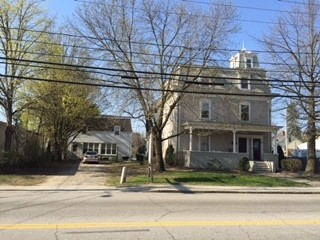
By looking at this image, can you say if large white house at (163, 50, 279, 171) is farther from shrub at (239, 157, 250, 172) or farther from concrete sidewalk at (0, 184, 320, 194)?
concrete sidewalk at (0, 184, 320, 194)

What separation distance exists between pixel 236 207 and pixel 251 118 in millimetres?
26997

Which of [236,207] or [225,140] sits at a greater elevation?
[225,140]

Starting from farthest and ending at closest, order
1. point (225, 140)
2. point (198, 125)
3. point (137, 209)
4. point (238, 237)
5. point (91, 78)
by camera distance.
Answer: point (225, 140)
point (198, 125)
point (91, 78)
point (137, 209)
point (238, 237)

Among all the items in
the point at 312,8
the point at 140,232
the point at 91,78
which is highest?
the point at 312,8

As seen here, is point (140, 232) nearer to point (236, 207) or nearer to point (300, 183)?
point (236, 207)

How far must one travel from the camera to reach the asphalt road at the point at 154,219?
8.31 meters

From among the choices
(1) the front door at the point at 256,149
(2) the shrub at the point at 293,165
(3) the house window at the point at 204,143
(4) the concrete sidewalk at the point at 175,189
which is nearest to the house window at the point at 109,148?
(3) the house window at the point at 204,143

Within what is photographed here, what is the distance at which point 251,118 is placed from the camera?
38875 millimetres

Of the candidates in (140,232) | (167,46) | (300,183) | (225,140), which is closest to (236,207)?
(140,232)

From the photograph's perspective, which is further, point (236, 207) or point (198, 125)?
point (198, 125)

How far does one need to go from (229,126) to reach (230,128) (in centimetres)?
36

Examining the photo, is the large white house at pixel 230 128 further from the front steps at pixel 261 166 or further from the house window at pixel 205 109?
the front steps at pixel 261 166

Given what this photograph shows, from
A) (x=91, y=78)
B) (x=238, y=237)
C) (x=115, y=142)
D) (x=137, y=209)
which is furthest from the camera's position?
(x=115, y=142)

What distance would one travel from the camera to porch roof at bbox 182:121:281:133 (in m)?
35.3
